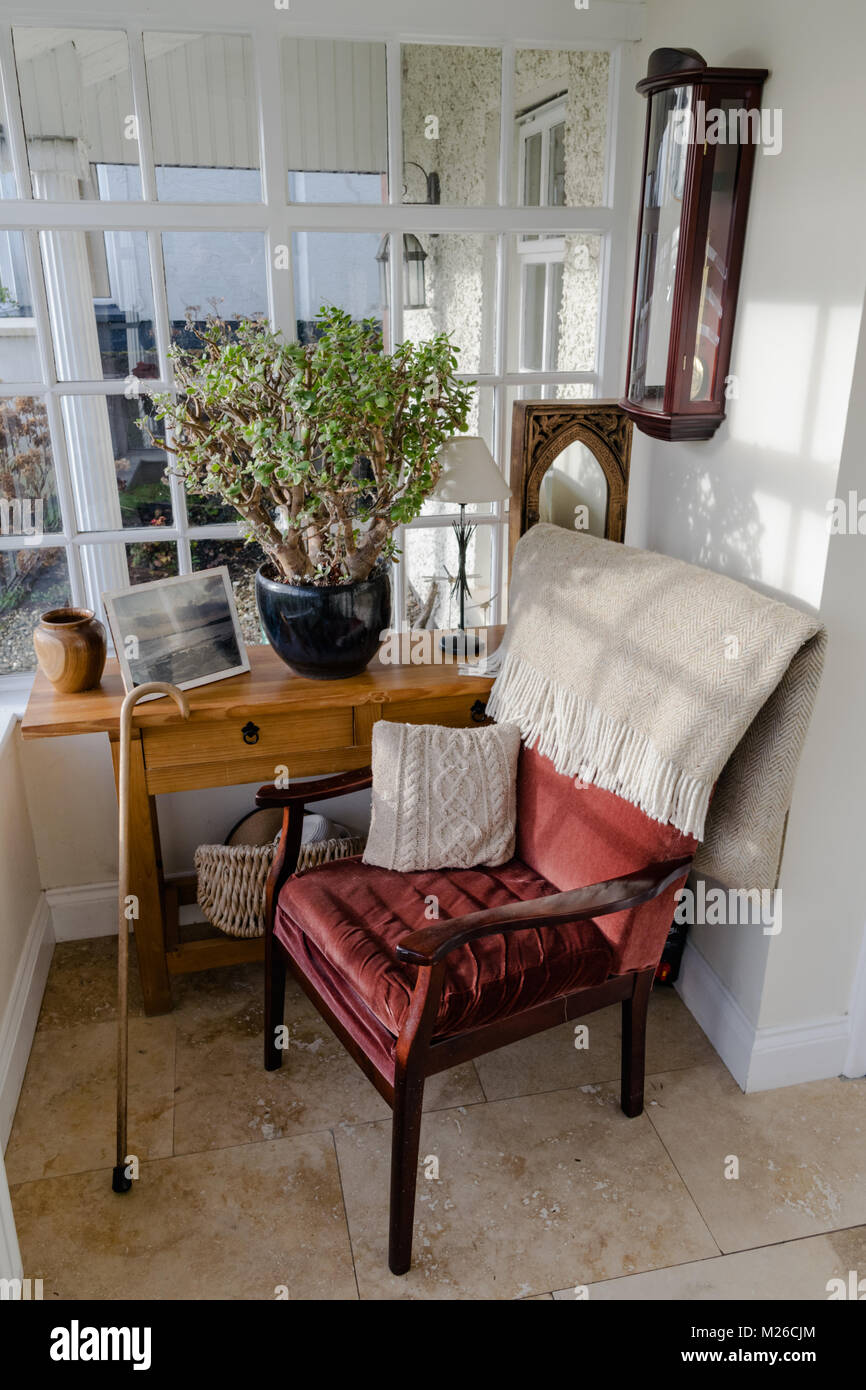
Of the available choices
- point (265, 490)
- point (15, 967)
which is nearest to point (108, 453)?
point (265, 490)

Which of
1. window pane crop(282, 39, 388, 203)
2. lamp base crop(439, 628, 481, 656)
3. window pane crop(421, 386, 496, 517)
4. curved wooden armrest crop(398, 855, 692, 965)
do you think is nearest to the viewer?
curved wooden armrest crop(398, 855, 692, 965)

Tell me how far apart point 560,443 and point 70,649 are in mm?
1180

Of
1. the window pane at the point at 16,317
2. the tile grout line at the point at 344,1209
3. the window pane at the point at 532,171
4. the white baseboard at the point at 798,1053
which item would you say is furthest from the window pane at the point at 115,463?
the white baseboard at the point at 798,1053

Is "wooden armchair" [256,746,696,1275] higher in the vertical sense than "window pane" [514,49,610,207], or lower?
lower

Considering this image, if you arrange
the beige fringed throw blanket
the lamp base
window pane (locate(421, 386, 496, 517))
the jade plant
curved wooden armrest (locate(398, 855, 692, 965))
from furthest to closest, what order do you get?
window pane (locate(421, 386, 496, 517))
the lamp base
the jade plant
the beige fringed throw blanket
curved wooden armrest (locate(398, 855, 692, 965))

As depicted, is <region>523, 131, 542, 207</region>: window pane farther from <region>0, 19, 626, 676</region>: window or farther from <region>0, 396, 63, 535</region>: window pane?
<region>0, 396, 63, 535</region>: window pane

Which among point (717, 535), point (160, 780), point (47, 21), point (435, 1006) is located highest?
point (47, 21)

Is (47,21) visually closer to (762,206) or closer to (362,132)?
(362,132)

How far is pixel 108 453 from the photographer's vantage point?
2338 mm

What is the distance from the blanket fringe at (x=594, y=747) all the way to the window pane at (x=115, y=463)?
941 millimetres

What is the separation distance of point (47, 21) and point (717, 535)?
1722mm

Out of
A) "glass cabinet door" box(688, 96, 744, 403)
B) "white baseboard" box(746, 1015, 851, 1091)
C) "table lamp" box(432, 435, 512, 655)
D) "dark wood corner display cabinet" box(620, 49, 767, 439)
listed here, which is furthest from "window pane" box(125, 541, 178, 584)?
"white baseboard" box(746, 1015, 851, 1091)

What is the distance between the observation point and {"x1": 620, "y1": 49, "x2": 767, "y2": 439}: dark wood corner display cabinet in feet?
5.97

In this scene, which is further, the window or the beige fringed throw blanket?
the window
